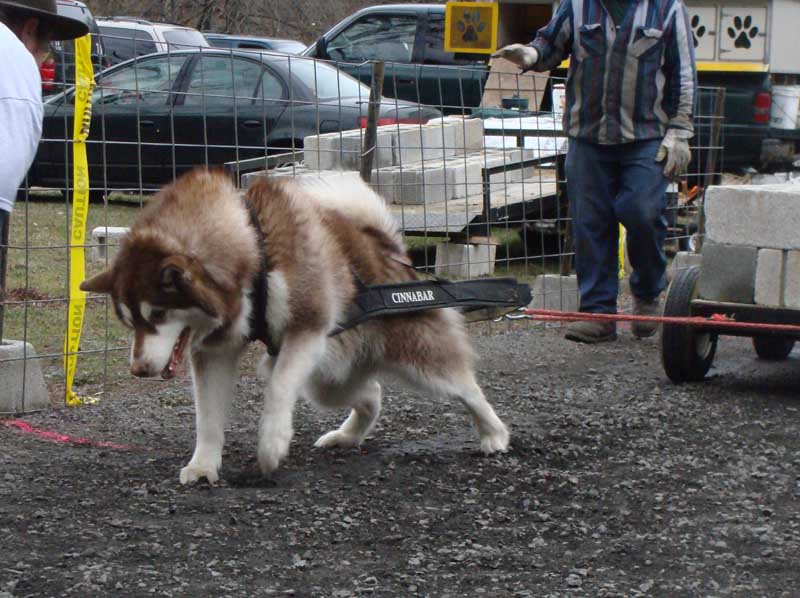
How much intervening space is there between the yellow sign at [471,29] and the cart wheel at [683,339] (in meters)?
8.98

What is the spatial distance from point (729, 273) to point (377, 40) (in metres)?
11.5

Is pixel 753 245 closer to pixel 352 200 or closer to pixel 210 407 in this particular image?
pixel 352 200

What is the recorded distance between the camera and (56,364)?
6438mm

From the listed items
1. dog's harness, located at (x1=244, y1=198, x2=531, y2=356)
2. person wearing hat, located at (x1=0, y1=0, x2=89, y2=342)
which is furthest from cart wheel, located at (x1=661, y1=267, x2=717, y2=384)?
person wearing hat, located at (x1=0, y1=0, x2=89, y2=342)

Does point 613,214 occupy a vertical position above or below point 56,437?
above

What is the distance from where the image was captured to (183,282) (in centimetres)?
370

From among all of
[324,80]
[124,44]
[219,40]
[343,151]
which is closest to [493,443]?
[343,151]

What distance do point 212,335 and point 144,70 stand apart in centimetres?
746

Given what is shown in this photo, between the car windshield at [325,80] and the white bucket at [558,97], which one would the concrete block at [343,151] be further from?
the white bucket at [558,97]

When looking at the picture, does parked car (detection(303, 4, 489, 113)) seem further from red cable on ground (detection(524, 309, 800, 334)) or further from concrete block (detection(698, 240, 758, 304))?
red cable on ground (detection(524, 309, 800, 334))

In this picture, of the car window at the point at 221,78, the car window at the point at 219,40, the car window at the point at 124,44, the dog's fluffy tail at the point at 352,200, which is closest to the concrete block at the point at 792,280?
the dog's fluffy tail at the point at 352,200

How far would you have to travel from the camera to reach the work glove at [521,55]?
6512mm

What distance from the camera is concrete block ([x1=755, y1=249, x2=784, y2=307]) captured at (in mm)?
5266

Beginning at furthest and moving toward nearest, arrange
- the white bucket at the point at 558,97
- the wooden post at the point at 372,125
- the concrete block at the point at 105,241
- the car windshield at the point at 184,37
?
1. the car windshield at the point at 184,37
2. the white bucket at the point at 558,97
3. the wooden post at the point at 372,125
4. the concrete block at the point at 105,241
